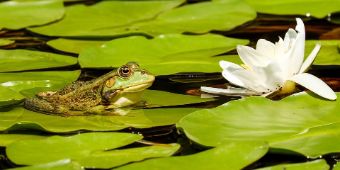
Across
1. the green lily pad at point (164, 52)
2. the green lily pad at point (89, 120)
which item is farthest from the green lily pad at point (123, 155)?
the green lily pad at point (164, 52)

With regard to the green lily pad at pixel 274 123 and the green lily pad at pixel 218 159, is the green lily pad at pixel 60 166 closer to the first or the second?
the green lily pad at pixel 218 159

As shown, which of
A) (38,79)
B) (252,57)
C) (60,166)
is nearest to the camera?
(60,166)

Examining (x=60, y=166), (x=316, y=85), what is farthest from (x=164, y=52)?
(x=60, y=166)

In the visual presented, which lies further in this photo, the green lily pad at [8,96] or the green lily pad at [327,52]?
the green lily pad at [327,52]

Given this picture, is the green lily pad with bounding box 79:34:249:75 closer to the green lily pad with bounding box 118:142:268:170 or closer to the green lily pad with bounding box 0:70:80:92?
the green lily pad with bounding box 0:70:80:92

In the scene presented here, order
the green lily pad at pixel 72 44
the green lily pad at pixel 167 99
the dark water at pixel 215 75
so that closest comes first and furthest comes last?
1. the dark water at pixel 215 75
2. the green lily pad at pixel 167 99
3. the green lily pad at pixel 72 44

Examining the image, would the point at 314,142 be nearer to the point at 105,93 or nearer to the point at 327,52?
the point at 105,93
